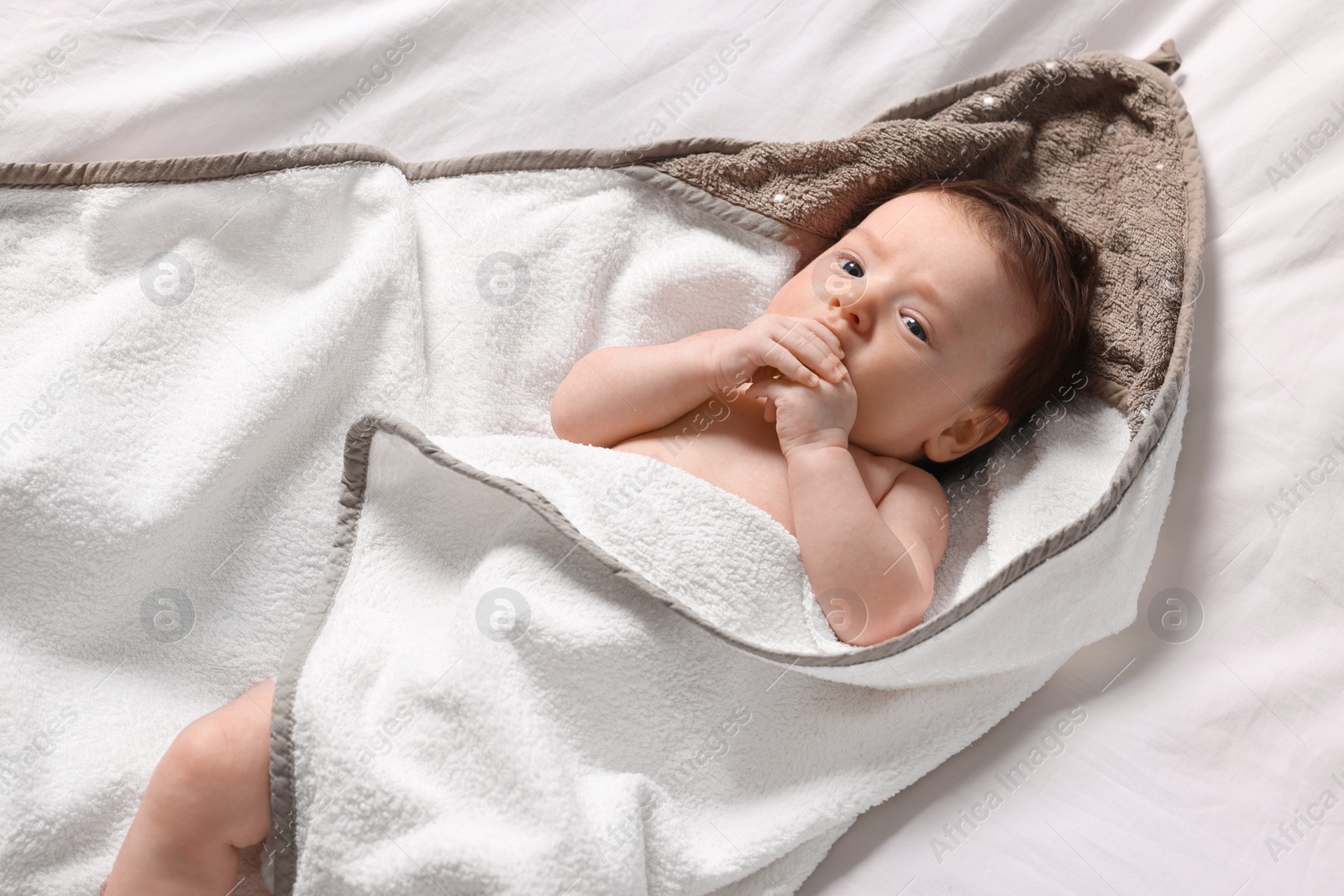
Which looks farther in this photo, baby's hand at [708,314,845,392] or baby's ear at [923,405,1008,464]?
baby's ear at [923,405,1008,464]

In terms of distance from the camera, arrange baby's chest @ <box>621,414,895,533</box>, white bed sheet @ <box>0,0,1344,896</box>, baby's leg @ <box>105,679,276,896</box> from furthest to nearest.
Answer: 1. baby's chest @ <box>621,414,895,533</box>
2. white bed sheet @ <box>0,0,1344,896</box>
3. baby's leg @ <box>105,679,276,896</box>

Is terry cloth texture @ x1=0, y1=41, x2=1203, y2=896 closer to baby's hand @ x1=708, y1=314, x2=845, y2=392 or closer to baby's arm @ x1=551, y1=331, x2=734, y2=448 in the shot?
baby's arm @ x1=551, y1=331, x2=734, y2=448

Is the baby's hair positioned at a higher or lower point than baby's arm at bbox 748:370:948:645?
higher

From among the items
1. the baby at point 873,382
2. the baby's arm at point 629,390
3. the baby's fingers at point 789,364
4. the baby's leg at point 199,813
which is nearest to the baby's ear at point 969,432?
the baby at point 873,382

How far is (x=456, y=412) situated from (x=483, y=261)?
0.26m

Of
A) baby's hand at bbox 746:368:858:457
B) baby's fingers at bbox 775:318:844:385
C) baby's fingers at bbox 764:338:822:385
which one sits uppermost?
baby's fingers at bbox 775:318:844:385

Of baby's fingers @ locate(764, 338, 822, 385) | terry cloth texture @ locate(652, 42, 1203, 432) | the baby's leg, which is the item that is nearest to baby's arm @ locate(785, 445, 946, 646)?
baby's fingers @ locate(764, 338, 822, 385)

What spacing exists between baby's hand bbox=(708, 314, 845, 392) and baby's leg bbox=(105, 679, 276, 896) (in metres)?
0.81

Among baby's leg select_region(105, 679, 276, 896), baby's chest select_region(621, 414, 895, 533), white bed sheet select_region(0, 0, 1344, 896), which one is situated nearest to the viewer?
baby's leg select_region(105, 679, 276, 896)

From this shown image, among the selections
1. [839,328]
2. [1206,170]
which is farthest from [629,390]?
[1206,170]

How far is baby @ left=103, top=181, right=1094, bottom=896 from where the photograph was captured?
1.44 m

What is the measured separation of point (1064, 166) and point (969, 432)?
528mm

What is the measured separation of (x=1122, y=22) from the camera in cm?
184

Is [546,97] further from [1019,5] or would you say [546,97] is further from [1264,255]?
[1264,255]
